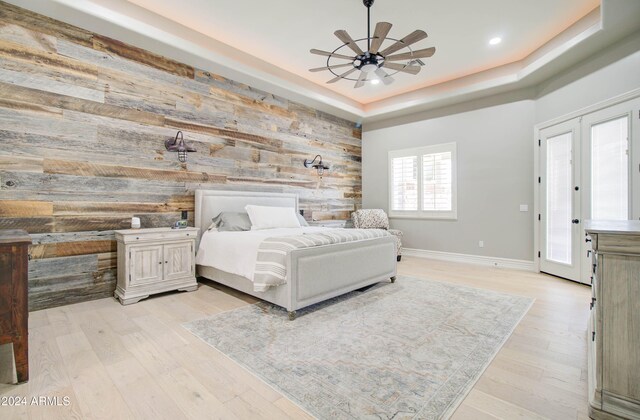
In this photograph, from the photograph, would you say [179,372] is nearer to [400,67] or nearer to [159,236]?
[159,236]

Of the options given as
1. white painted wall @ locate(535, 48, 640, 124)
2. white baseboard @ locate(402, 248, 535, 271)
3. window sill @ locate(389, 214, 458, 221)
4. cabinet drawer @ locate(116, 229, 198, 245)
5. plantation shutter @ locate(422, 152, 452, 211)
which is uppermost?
white painted wall @ locate(535, 48, 640, 124)

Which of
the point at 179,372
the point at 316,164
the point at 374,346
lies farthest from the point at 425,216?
the point at 179,372

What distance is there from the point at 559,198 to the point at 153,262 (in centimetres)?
563

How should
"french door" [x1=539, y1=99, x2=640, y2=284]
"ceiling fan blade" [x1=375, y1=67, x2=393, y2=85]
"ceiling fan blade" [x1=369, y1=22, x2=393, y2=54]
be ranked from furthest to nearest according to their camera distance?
"ceiling fan blade" [x1=375, y1=67, x2=393, y2=85]
"french door" [x1=539, y1=99, x2=640, y2=284]
"ceiling fan blade" [x1=369, y1=22, x2=393, y2=54]

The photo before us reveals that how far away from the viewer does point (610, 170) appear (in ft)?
12.0

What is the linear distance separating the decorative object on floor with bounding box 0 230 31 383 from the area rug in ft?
3.50

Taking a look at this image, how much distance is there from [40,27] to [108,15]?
2.19ft

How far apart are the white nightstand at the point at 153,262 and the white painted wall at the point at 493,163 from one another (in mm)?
4485

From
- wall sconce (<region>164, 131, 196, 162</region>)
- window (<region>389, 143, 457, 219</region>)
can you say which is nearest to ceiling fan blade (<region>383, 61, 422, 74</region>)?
wall sconce (<region>164, 131, 196, 162</region>)

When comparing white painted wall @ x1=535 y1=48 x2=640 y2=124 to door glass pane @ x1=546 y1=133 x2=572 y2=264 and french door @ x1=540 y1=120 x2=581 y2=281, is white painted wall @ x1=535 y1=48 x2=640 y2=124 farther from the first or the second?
door glass pane @ x1=546 y1=133 x2=572 y2=264

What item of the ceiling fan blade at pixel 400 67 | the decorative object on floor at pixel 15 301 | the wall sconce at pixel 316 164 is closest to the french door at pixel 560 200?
the ceiling fan blade at pixel 400 67

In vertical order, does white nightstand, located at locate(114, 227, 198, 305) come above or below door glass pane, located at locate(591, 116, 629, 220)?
below

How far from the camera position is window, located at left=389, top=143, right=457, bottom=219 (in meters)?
5.94

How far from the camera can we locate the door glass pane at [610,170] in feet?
11.4
